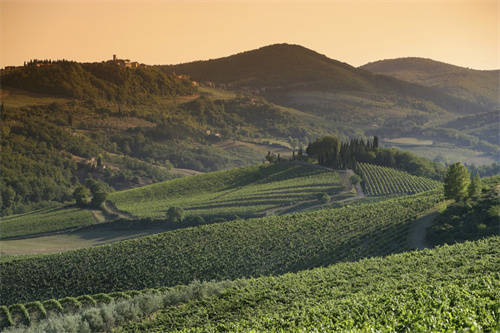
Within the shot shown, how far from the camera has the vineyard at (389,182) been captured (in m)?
120

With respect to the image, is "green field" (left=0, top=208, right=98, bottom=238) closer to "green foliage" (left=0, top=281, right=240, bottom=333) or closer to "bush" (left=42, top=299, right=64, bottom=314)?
"bush" (left=42, top=299, right=64, bottom=314)

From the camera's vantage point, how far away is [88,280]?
63.8 m

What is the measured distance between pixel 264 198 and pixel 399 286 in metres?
92.2

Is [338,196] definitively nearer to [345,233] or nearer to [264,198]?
[264,198]

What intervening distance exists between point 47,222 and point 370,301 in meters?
121

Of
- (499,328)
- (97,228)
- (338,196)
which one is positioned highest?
(499,328)

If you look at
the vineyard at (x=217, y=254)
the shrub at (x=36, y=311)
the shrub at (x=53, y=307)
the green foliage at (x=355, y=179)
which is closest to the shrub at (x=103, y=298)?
the shrub at (x=53, y=307)

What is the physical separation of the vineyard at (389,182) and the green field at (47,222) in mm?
80066

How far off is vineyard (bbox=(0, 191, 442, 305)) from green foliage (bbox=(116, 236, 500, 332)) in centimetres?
1559

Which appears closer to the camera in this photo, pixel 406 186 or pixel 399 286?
pixel 399 286

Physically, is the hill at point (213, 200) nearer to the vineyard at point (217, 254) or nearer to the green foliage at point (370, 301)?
the vineyard at point (217, 254)

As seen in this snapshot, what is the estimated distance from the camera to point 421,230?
6300 centimetres

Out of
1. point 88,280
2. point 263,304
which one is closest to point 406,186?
point 88,280

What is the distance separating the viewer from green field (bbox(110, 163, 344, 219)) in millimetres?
117875
